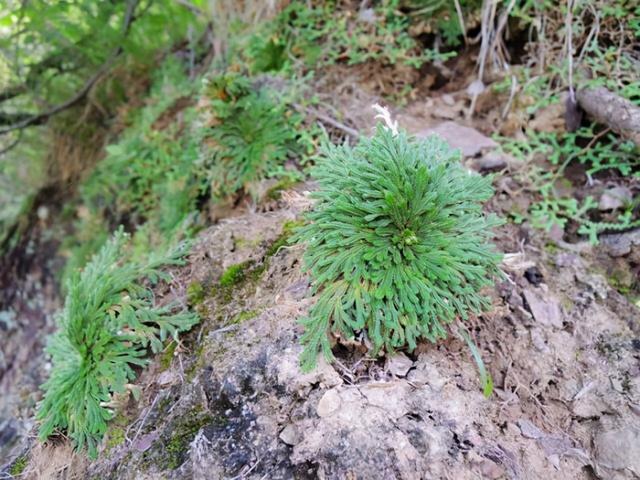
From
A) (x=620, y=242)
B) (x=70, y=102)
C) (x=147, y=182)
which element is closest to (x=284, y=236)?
(x=620, y=242)

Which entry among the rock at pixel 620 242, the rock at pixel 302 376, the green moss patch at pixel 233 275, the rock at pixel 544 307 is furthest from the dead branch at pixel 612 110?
the green moss patch at pixel 233 275

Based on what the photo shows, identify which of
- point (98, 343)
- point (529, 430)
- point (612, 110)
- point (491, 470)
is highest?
point (612, 110)

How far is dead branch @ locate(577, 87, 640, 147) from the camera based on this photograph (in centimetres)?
273

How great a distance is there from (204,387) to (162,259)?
37.6 inches

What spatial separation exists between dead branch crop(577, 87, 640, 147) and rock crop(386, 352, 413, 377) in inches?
79.0

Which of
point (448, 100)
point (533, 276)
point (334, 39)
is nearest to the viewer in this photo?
point (533, 276)

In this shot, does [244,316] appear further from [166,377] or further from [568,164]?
[568,164]

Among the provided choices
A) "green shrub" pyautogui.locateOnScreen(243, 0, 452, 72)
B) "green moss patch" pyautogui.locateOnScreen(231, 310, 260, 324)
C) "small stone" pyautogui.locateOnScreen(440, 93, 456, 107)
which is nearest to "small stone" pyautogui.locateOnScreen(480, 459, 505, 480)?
"green moss patch" pyautogui.locateOnScreen(231, 310, 260, 324)

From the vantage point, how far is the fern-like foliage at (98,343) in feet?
7.29

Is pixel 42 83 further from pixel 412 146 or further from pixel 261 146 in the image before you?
pixel 412 146

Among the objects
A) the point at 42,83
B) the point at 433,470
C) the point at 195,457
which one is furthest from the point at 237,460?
the point at 42,83

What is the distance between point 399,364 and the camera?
2.08m

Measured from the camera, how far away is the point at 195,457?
1.93m

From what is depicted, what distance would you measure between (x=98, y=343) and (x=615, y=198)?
3093mm
